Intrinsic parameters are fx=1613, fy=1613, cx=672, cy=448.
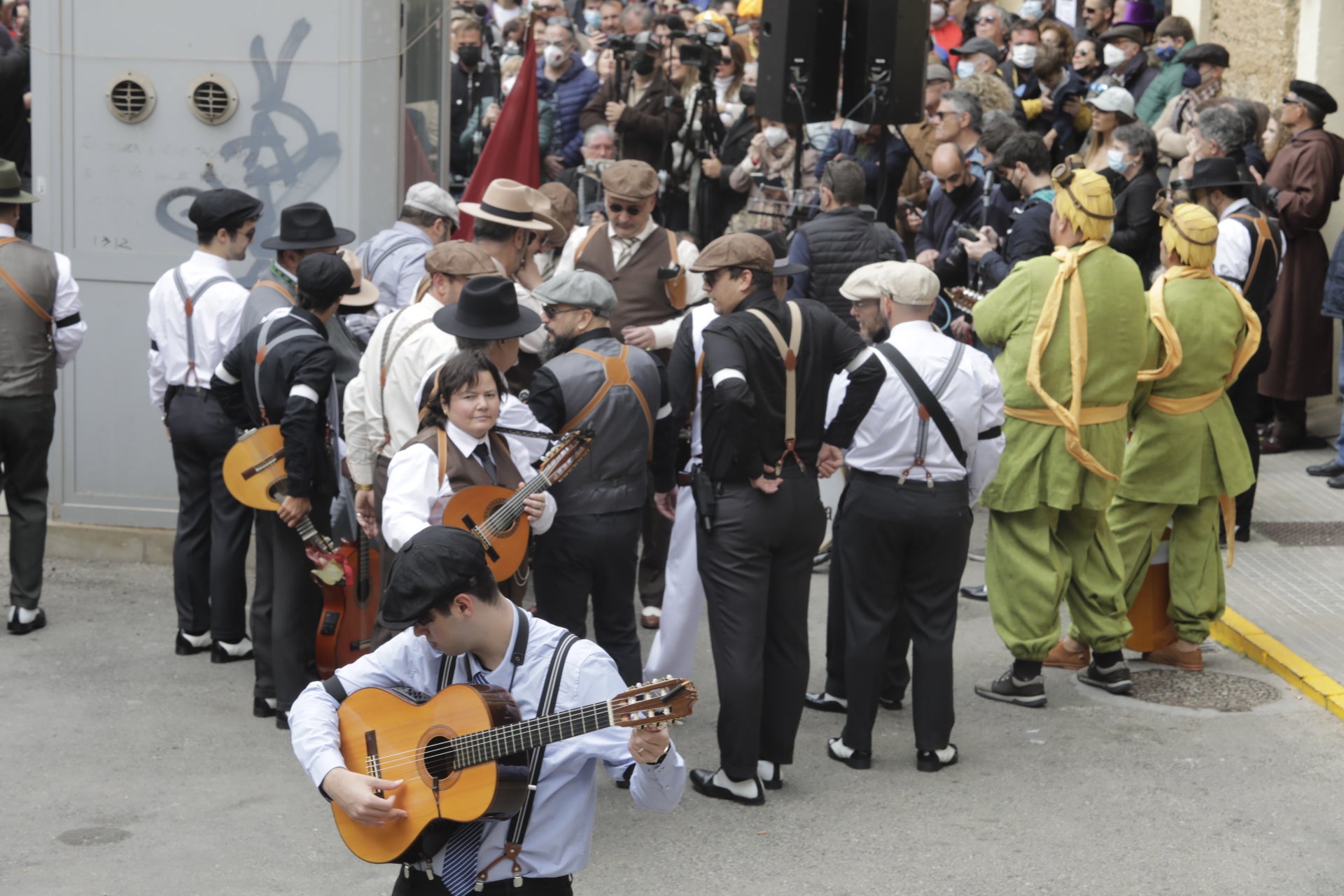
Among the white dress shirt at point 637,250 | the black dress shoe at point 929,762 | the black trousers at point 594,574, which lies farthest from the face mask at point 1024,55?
the black trousers at point 594,574

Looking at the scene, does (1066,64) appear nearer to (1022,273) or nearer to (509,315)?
(1022,273)

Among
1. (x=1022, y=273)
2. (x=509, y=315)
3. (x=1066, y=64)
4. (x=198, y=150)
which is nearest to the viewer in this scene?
(x=509, y=315)

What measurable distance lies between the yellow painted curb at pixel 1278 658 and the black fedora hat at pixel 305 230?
4.73 m

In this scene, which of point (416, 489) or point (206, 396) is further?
point (206, 396)

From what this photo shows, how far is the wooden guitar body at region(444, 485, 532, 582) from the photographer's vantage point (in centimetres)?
538

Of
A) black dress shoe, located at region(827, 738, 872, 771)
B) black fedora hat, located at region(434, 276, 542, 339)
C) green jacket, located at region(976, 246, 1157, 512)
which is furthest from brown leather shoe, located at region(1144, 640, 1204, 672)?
black fedora hat, located at region(434, 276, 542, 339)

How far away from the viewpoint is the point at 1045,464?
22.6ft

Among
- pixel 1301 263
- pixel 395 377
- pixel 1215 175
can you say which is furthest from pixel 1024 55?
pixel 395 377

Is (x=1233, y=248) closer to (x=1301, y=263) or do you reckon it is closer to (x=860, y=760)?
(x=1301, y=263)

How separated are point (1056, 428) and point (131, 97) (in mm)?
5315

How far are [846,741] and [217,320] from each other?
3376mm

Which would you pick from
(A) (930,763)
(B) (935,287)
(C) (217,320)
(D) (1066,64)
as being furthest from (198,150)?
(D) (1066,64)

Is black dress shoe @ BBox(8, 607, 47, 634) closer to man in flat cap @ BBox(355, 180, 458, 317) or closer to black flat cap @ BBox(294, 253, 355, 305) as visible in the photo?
man in flat cap @ BBox(355, 180, 458, 317)

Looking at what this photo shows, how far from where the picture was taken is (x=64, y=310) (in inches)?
304
